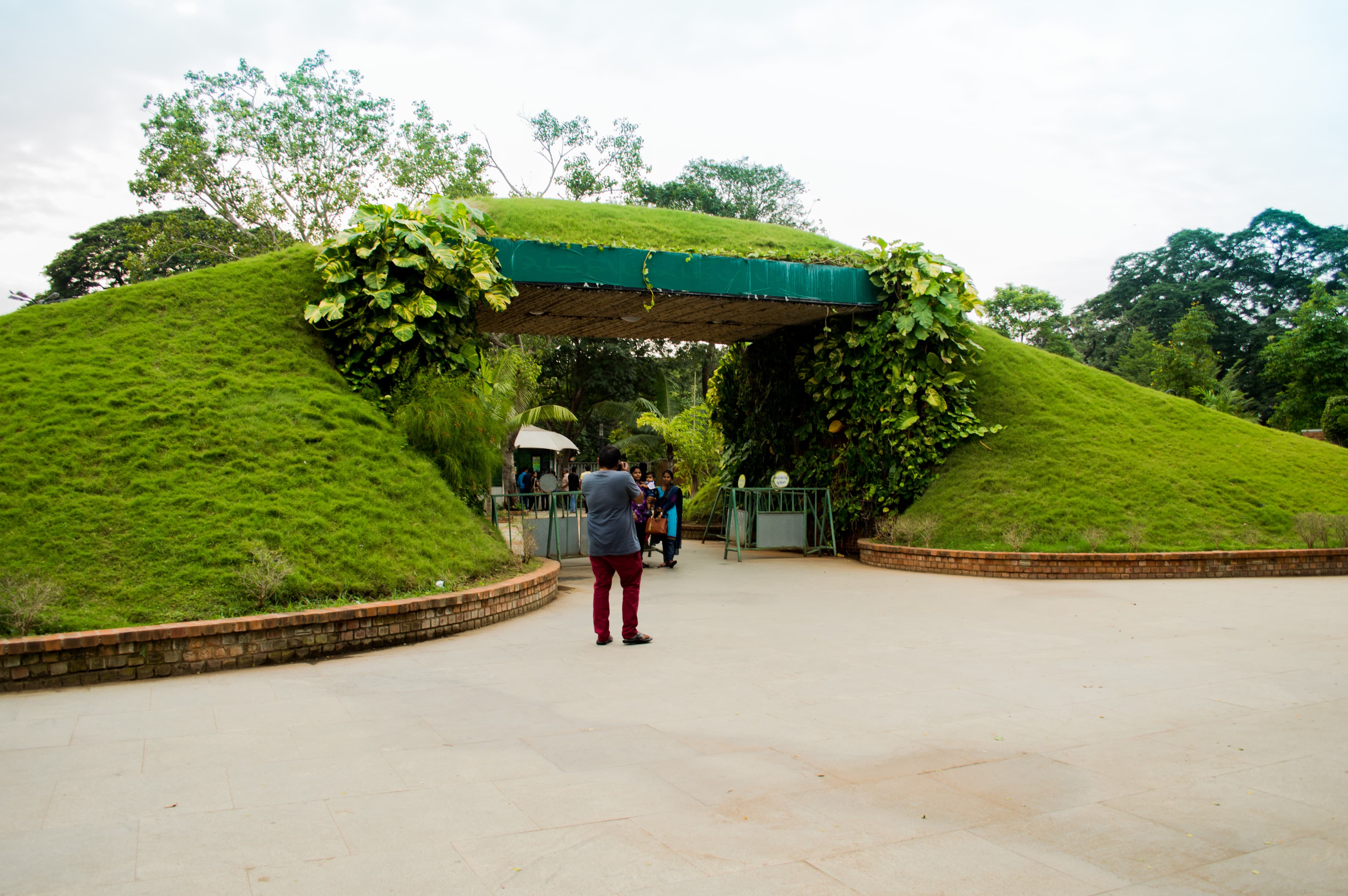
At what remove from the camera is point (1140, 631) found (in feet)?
26.1

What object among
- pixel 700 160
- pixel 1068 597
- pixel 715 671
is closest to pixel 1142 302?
pixel 700 160

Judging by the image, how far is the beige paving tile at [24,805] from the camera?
3.52 m

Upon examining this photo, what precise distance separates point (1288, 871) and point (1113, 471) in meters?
12.3

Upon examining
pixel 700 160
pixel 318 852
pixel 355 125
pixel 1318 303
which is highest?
pixel 700 160

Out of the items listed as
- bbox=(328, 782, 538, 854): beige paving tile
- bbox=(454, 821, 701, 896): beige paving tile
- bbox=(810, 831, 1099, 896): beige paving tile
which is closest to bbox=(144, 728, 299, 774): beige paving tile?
bbox=(328, 782, 538, 854): beige paving tile

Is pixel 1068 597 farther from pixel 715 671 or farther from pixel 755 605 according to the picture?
pixel 715 671

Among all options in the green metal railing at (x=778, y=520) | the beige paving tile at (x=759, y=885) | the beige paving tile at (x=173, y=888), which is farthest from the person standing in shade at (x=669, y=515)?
the beige paving tile at (x=173, y=888)

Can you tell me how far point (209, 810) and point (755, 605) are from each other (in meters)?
6.75

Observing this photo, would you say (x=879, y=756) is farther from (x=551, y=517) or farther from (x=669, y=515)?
(x=669, y=515)

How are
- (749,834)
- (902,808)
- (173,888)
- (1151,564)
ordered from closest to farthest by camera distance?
1. (173,888)
2. (749,834)
3. (902,808)
4. (1151,564)

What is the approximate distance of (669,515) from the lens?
13.7m

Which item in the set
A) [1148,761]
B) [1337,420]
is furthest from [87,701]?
[1337,420]

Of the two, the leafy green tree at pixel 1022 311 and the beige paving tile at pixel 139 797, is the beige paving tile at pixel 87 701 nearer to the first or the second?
the beige paving tile at pixel 139 797

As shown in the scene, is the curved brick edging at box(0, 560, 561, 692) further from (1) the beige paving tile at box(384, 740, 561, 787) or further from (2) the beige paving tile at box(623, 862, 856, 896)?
(2) the beige paving tile at box(623, 862, 856, 896)
